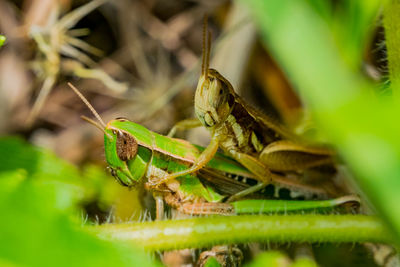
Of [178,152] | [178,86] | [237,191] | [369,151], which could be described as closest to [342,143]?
[369,151]

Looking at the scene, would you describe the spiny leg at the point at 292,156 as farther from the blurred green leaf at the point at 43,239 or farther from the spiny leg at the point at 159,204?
the blurred green leaf at the point at 43,239

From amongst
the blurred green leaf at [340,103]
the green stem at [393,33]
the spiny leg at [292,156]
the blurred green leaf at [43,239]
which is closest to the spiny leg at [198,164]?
the spiny leg at [292,156]

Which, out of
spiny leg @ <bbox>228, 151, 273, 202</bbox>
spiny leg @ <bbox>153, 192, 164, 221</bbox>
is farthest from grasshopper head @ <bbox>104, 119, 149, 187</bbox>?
spiny leg @ <bbox>228, 151, 273, 202</bbox>

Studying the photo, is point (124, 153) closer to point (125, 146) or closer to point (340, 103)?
point (125, 146)

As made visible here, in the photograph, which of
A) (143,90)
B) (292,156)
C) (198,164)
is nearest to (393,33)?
(292,156)

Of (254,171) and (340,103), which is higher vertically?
(254,171)

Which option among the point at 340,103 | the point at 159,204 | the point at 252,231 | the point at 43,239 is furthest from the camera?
the point at 159,204

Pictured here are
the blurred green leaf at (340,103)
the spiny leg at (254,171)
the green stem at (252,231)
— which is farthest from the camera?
the spiny leg at (254,171)
